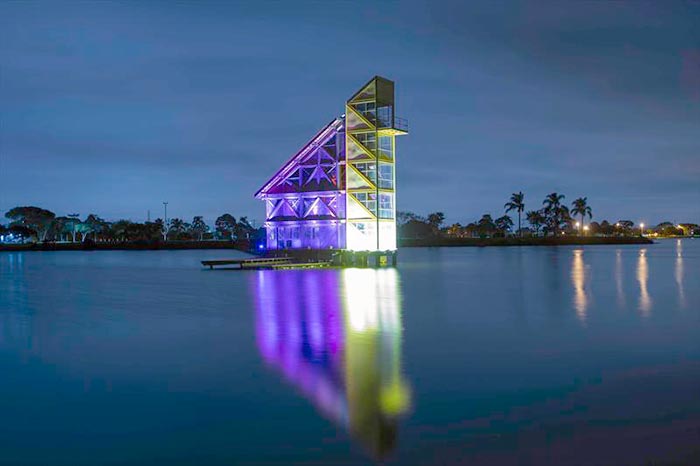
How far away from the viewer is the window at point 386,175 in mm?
54250

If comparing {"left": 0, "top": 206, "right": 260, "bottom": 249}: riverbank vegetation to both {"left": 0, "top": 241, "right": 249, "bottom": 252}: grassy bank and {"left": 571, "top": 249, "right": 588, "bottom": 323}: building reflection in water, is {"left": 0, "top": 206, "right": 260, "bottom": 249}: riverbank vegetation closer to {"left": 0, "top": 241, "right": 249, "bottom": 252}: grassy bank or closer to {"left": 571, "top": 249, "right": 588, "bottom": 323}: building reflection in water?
{"left": 0, "top": 241, "right": 249, "bottom": 252}: grassy bank

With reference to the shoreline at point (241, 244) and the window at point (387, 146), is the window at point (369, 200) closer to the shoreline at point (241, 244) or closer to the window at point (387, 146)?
the window at point (387, 146)

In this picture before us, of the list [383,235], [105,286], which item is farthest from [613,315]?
[383,235]

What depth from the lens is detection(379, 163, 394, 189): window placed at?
54.2m

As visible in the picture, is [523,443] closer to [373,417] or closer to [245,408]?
[373,417]

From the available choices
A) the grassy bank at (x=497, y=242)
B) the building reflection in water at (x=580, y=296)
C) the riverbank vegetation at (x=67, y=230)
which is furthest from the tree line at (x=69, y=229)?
the building reflection in water at (x=580, y=296)

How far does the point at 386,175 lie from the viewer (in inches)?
2153

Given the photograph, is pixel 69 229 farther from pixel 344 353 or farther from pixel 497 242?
pixel 344 353

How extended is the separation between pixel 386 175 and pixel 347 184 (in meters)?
3.36

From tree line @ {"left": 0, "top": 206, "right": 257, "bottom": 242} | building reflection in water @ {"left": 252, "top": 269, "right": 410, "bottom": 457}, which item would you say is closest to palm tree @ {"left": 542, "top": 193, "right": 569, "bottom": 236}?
tree line @ {"left": 0, "top": 206, "right": 257, "bottom": 242}

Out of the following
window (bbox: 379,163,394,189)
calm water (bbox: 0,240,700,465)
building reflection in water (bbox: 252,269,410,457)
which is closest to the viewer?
calm water (bbox: 0,240,700,465)

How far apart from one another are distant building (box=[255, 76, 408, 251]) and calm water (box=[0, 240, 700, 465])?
29.9 m

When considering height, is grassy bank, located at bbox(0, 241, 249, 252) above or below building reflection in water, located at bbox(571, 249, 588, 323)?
above

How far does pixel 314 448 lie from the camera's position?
8266 millimetres
